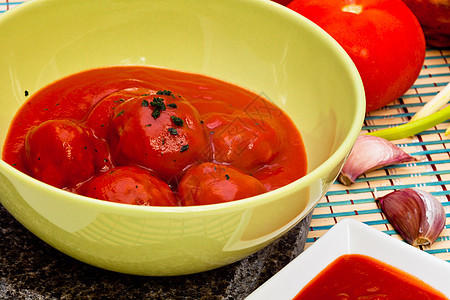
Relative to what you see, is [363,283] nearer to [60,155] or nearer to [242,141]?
[242,141]

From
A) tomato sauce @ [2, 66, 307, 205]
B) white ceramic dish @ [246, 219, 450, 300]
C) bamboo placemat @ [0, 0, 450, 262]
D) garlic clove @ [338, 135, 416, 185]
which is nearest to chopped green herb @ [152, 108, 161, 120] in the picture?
tomato sauce @ [2, 66, 307, 205]

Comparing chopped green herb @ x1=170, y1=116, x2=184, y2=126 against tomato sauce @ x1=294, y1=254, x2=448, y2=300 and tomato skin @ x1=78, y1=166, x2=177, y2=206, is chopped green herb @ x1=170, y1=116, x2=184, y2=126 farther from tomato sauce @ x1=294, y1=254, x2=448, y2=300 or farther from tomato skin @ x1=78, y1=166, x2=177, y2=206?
tomato sauce @ x1=294, y1=254, x2=448, y2=300

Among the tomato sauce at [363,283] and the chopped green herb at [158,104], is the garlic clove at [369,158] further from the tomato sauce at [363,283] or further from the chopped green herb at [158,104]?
the chopped green herb at [158,104]

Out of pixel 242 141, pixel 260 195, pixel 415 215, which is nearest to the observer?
pixel 260 195

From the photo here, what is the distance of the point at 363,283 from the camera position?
3.45ft

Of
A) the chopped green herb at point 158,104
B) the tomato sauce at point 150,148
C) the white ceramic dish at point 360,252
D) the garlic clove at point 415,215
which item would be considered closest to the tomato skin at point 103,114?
the tomato sauce at point 150,148

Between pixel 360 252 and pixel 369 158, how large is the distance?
1.20 feet

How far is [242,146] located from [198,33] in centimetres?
43

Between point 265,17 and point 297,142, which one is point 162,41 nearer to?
point 265,17

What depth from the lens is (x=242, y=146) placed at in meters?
1.03

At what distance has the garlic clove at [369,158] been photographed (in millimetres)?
1429

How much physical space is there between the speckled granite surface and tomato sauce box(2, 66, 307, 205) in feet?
0.47

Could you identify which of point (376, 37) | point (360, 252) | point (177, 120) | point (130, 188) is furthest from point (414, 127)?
point (130, 188)

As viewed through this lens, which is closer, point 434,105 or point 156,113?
point 156,113
